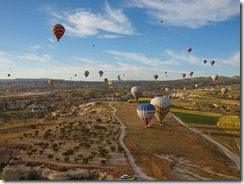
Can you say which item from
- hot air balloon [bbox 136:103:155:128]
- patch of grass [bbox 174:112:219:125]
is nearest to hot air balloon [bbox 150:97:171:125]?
hot air balloon [bbox 136:103:155:128]

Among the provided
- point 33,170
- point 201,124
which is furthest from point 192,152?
point 201,124

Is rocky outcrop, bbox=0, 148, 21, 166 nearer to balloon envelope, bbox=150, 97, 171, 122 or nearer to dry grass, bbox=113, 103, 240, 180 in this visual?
dry grass, bbox=113, 103, 240, 180

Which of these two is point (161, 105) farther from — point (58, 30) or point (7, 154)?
point (7, 154)

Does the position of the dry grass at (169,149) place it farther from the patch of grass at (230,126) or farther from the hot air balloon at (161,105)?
the patch of grass at (230,126)

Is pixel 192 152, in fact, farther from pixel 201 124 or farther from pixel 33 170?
pixel 201 124

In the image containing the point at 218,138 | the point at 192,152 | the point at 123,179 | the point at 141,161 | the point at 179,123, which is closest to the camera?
the point at 123,179

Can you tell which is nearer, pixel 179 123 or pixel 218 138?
pixel 218 138

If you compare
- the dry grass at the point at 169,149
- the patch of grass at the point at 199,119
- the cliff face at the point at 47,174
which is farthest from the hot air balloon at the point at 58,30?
the patch of grass at the point at 199,119
